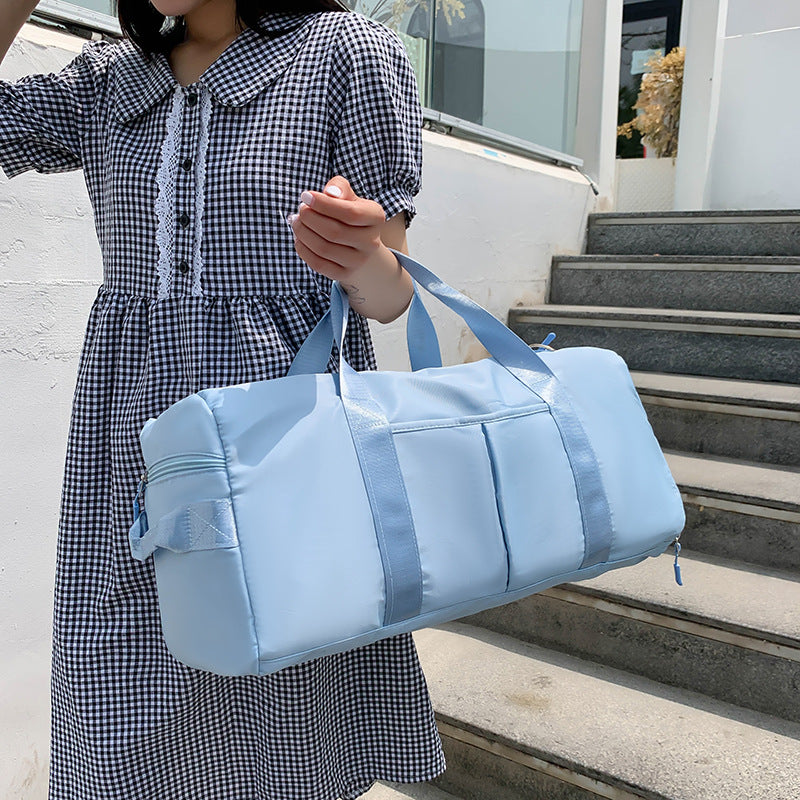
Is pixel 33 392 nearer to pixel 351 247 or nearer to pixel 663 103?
pixel 351 247

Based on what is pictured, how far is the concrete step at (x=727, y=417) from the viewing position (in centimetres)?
228

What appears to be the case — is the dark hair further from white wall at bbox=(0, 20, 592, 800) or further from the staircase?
the staircase

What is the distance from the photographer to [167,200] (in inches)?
35.3

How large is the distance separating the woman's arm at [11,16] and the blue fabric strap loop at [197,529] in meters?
0.60

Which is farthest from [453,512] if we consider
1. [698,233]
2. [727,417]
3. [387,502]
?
[698,233]

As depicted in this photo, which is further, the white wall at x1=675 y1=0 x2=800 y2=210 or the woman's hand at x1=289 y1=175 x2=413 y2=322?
the white wall at x1=675 y1=0 x2=800 y2=210

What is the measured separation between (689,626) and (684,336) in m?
1.30

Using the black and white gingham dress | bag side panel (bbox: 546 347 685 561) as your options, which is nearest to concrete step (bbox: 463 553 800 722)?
bag side panel (bbox: 546 347 685 561)

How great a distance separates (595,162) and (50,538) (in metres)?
3.04

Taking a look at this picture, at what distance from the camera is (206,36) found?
3.18 feet

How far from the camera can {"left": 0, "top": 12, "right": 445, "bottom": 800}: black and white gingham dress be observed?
0.88 meters

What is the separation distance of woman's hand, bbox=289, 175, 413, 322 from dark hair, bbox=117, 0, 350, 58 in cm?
35

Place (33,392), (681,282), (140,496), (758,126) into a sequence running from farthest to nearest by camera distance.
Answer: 1. (758,126)
2. (681,282)
3. (33,392)
4. (140,496)

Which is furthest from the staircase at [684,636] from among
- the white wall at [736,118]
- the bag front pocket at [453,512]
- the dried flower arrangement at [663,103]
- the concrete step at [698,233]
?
the dried flower arrangement at [663,103]
